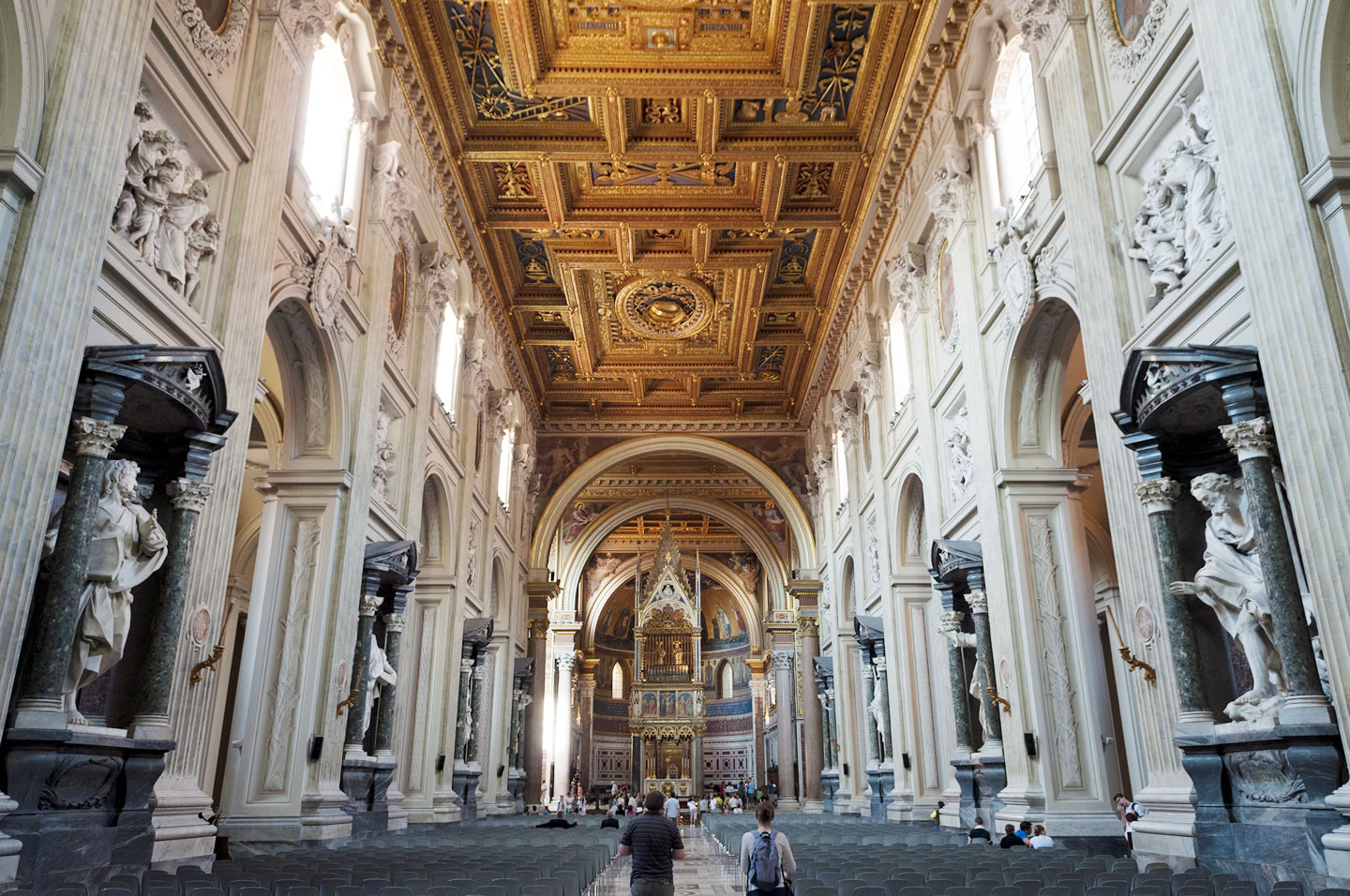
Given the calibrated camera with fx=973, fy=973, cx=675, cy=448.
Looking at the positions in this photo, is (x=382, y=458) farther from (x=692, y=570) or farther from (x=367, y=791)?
(x=692, y=570)

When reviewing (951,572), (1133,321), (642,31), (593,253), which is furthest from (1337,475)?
(593,253)

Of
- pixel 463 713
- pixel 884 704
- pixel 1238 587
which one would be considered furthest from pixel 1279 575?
pixel 463 713

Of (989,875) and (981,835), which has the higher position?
(989,875)

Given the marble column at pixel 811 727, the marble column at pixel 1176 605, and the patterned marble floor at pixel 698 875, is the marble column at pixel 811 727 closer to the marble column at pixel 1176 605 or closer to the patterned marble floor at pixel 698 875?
the patterned marble floor at pixel 698 875

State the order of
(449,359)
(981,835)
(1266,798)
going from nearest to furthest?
(1266,798) < (981,835) < (449,359)

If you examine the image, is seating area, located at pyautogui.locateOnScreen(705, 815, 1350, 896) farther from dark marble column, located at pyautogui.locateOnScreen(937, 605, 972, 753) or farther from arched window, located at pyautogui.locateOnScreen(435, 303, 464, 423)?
arched window, located at pyautogui.locateOnScreen(435, 303, 464, 423)

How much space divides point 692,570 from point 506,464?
1889 cm

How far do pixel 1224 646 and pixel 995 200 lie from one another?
7.39 meters

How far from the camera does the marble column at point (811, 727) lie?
28375mm

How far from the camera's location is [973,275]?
46.1ft

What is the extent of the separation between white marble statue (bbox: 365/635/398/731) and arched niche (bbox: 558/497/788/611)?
19.6m

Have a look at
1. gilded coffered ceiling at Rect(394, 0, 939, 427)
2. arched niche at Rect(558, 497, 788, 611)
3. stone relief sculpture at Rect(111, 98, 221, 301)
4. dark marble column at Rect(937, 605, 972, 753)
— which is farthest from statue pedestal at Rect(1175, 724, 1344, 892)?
arched niche at Rect(558, 497, 788, 611)

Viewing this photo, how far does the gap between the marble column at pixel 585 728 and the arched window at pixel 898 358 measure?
27.3 m

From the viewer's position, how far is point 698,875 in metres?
13.3
